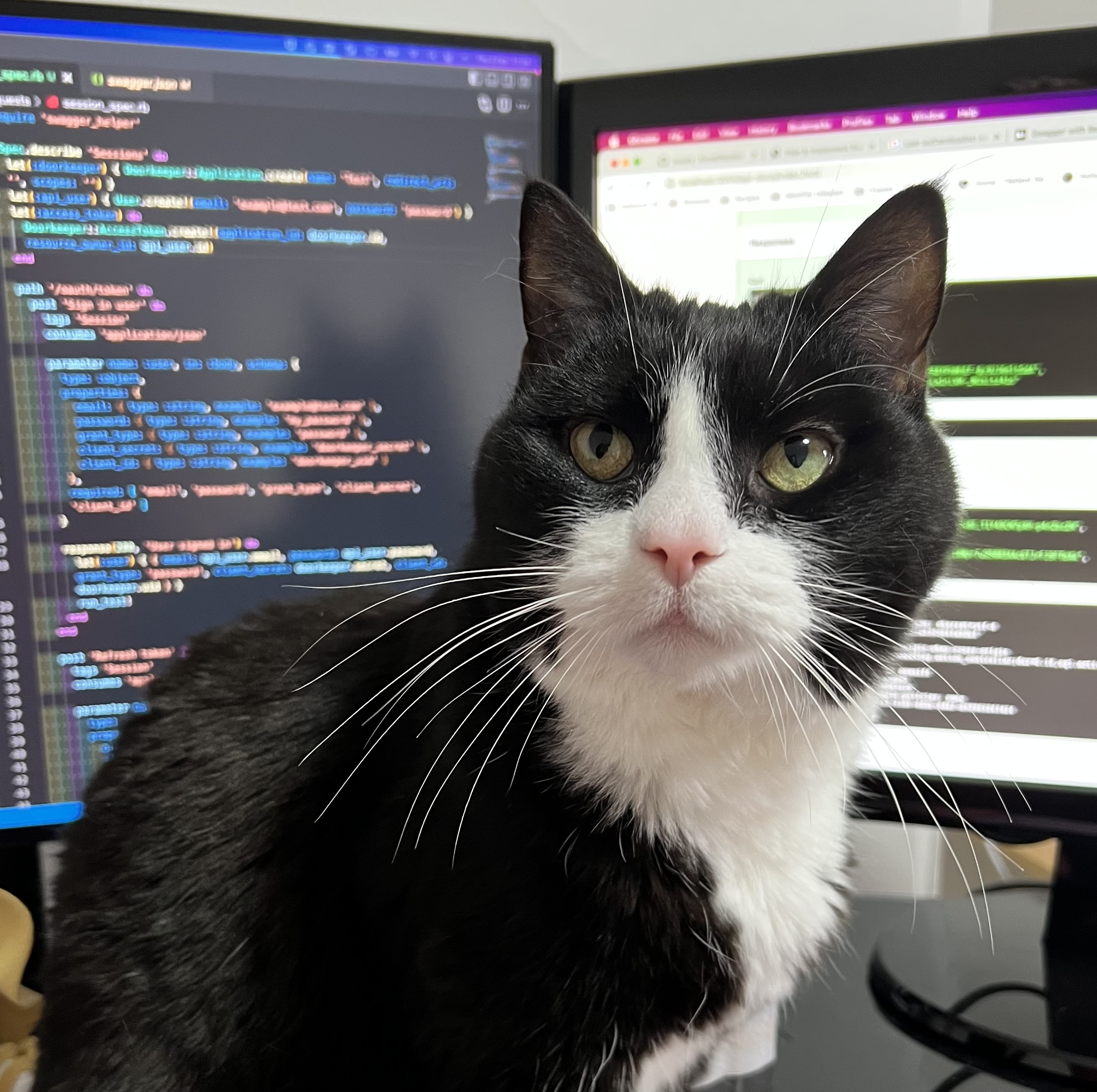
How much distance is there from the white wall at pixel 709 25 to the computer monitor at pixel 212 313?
276 millimetres

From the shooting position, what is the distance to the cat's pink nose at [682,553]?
34 centimetres

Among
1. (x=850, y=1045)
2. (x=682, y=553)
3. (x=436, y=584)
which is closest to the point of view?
(x=682, y=553)

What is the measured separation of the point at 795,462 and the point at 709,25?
0.66m

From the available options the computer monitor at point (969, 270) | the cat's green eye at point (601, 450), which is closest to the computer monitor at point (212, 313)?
the computer monitor at point (969, 270)

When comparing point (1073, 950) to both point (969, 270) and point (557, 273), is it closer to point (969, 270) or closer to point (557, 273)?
point (969, 270)

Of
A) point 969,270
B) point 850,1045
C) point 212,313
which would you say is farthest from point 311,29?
point 850,1045

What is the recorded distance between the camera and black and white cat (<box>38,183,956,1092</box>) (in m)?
0.38

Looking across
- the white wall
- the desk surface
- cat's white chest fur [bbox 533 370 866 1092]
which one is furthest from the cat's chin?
the white wall

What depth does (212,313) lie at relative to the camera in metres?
0.57

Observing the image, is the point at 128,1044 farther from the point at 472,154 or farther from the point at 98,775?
the point at 472,154

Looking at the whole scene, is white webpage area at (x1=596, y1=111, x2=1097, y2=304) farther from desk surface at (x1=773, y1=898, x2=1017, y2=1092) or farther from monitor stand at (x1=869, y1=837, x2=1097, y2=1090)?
desk surface at (x1=773, y1=898, x2=1017, y2=1092)

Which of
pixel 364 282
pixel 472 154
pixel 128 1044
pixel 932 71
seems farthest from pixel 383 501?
pixel 932 71

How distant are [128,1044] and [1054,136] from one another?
78cm

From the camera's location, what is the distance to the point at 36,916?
2.12ft
